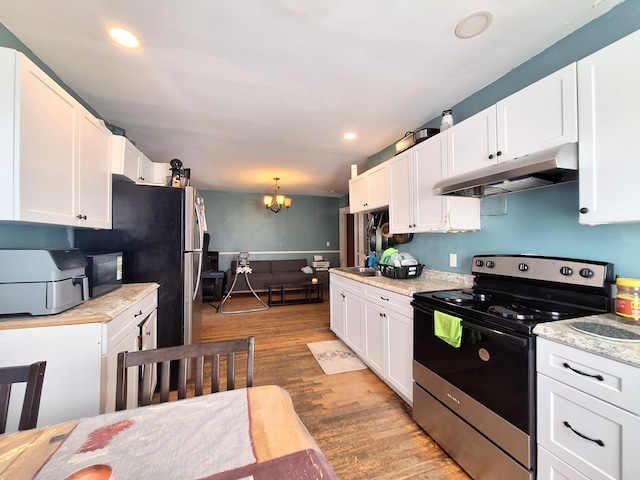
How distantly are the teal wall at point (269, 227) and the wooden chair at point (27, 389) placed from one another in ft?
19.9

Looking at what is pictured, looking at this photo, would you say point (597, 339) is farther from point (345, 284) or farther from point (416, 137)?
point (345, 284)

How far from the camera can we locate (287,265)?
6625 millimetres

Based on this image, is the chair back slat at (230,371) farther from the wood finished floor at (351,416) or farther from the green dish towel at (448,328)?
the green dish towel at (448,328)

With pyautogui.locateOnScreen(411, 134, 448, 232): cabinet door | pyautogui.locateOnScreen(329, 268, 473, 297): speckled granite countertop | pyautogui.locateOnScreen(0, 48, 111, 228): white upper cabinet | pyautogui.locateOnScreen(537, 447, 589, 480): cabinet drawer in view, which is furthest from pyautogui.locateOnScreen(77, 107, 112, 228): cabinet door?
pyautogui.locateOnScreen(537, 447, 589, 480): cabinet drawer

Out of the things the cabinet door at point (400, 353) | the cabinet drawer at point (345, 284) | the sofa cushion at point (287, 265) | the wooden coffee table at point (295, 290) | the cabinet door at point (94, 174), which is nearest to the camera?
the cabinet door at point (94, 174)

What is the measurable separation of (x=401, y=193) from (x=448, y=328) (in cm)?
145

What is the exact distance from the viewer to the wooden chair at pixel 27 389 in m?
0.74

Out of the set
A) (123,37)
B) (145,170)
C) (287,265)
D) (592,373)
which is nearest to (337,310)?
(592,373)

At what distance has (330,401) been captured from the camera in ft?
6.95

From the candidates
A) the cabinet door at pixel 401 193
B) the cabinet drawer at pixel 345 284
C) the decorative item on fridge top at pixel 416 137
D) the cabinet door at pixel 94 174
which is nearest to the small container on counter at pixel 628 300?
the cabinet door at pixel 401 193

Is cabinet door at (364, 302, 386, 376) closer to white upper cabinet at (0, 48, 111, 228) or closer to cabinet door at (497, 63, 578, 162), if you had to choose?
cabinet door at (497, 63, 578, 162)

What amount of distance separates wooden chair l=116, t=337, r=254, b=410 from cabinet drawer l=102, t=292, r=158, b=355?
1.68 feet

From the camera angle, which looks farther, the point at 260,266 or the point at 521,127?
the point at 260,266

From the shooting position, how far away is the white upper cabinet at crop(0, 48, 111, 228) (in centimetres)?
115
